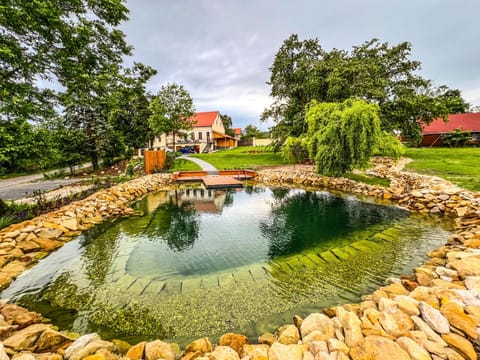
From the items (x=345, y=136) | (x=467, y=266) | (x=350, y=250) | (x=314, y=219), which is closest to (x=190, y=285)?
(x=350, y=250)

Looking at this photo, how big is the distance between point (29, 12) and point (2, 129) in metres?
2.45

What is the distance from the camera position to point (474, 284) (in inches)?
95.8

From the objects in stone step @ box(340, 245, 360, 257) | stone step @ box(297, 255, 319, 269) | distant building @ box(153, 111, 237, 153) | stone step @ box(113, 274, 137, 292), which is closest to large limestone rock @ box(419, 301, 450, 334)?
stone step @ box(297, 255, 319, 269)

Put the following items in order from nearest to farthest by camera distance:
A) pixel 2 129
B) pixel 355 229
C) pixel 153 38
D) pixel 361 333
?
1. pixel 361 333
2. pixel 2 129
3. pixel 355 229
4. pixel 153 38

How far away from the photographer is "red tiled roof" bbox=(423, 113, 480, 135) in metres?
23.3

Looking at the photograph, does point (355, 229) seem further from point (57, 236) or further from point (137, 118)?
point (137, 118)

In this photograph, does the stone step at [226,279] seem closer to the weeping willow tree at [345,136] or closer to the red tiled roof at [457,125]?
the weeping willow tree at [345,136]

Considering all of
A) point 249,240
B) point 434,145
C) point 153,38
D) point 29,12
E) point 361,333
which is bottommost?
point 249,240

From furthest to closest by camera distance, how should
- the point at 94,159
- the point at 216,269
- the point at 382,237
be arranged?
the point at 94,159 < the point at 382,237 < the point at 216,269

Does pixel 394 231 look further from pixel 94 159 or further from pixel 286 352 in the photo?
pixel 94 159

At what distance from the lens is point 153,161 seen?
14.8 m

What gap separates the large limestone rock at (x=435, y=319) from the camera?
1878 mm

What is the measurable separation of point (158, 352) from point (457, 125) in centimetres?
3482

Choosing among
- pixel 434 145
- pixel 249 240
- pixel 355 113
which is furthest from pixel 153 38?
pixel 434 145
